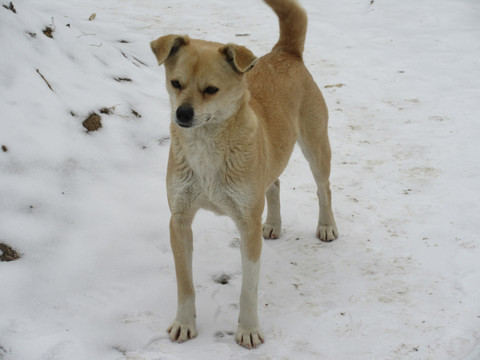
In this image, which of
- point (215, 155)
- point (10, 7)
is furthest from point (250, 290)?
point (10, 7)

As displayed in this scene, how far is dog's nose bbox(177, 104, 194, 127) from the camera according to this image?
2727 mm

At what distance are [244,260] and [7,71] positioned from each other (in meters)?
2.47

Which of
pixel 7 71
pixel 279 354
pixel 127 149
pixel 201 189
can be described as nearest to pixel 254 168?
pixel 201 189

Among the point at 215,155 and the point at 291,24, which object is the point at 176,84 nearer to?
the point at 215,155

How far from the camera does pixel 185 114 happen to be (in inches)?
107

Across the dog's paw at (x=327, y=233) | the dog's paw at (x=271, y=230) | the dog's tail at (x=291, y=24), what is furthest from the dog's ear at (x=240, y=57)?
the dog's paw at (x=327, y=233)

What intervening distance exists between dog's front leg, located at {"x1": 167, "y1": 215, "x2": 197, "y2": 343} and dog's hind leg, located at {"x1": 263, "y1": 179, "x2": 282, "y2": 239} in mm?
1226

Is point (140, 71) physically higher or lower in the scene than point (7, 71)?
lower

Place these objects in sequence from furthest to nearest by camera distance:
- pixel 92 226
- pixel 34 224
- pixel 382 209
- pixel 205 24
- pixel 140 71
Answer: pixel 205 24
pixel 140 71
pixel 382 209
pixel 92 226
pixel 34 224

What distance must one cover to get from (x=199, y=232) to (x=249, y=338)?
127cm

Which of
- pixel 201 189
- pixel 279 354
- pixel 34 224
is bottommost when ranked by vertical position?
pixel 279 354

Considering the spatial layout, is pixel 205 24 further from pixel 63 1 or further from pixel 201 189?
pixel 201 189

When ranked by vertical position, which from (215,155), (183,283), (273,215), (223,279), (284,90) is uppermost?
(284,90)

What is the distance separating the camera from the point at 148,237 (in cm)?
394
